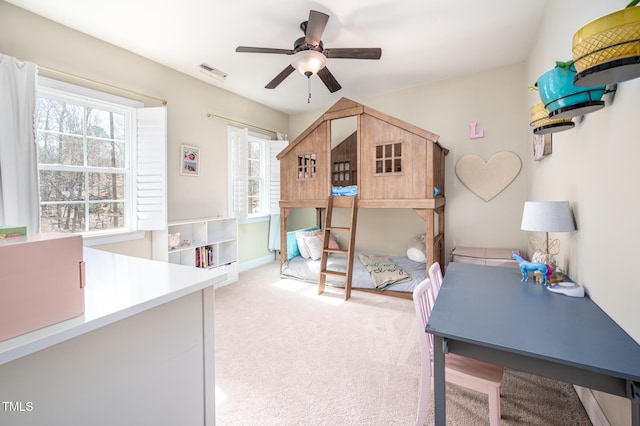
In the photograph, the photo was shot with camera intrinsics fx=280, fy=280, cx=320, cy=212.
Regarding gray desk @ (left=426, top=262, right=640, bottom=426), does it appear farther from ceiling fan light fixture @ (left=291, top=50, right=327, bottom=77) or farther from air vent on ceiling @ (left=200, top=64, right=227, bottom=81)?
air vent on ceiling @ (left=200, top=64, right=227, bottom=81)

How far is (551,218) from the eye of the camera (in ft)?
5.10

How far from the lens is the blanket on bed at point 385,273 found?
3367mm

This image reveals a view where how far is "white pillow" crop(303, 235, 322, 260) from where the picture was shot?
3.97m

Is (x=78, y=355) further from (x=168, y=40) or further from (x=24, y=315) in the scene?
(x=168, y=40)

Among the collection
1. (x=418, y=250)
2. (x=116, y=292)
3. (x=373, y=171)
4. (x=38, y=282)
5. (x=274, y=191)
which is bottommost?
(x=418, y=250)

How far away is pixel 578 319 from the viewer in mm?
1173

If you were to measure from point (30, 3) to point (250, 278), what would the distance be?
3474mm

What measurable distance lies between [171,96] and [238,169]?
1236mm

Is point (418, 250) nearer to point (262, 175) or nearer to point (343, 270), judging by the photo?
point (343, 270)

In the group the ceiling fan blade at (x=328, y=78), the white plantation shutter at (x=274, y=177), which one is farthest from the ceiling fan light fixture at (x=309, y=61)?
the white plantation shutter at (x=274, y=177)

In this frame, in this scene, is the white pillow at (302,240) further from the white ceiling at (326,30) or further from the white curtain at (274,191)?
the white ceiling at (326,30)

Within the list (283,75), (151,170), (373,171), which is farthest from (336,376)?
(151,170)

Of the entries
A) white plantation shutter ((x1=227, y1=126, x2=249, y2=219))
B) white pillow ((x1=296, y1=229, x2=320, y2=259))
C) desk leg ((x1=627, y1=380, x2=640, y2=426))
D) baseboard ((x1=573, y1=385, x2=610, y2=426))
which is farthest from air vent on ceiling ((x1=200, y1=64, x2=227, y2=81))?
baseboard ((x1=573, y1=385, x2=610, y2=426))

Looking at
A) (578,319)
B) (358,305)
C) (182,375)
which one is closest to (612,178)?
(578,319)
